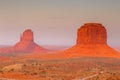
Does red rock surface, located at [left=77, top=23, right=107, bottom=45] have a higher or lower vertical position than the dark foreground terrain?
higher

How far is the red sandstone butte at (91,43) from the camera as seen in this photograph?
16380 cm

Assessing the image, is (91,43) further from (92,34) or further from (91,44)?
(92,34)

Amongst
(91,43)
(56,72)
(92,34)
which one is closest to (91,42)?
(91,43)

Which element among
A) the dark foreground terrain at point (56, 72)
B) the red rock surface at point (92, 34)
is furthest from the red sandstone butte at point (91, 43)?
the dark foreground terrain at point (56, 72)

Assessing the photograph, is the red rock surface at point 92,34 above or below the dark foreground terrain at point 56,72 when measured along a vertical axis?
above

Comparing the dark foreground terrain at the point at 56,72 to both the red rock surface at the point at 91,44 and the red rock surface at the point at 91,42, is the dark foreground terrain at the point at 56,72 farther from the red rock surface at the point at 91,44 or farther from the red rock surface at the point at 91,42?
the red rock surface at the point at 91,42

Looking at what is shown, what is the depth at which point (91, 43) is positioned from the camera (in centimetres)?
17288

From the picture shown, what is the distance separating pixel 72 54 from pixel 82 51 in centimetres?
557

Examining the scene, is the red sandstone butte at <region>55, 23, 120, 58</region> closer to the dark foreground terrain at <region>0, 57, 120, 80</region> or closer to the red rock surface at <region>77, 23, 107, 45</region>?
the red rock surface at <region>77, 23, 107, 45</region>

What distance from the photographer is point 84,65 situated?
11238 centimetres

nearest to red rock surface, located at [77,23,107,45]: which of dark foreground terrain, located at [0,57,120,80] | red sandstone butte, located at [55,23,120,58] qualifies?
red sandstone butte, located at [55,23,120,58]

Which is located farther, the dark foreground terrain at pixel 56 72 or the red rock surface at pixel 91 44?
the red rock surface at pixel 91 44

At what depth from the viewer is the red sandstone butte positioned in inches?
6449

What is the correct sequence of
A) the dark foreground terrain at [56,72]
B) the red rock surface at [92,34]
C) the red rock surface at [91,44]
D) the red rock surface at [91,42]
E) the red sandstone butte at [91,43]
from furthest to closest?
the red rock surface at [92,34] → the red sandstone butte at [91,43] → the red rock surface at [91,42] → the red rock surface at [91,44] → the dark foreground terrain at [56,72]
